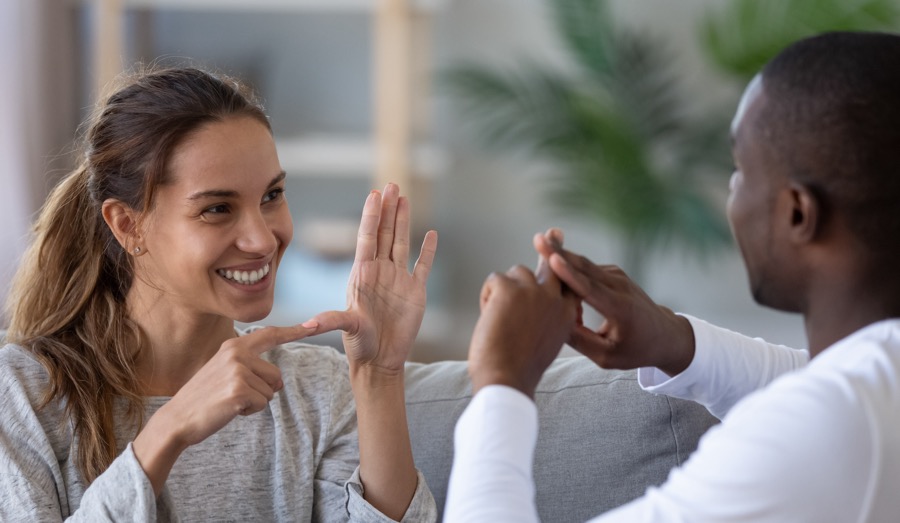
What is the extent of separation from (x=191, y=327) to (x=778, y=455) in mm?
1048

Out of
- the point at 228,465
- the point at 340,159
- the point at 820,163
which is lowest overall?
the point at 340,159

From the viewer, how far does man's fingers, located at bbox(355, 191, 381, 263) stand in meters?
1.47

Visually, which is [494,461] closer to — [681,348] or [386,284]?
[681,348]

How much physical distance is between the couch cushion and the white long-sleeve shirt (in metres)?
0.65

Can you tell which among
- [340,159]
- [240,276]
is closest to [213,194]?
[240,276]

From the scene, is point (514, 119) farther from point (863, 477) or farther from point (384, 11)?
point (863, 477)

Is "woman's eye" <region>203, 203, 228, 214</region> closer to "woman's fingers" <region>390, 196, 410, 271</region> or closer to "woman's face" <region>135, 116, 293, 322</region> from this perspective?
"woman's face" <region>135, 116, 293, 322</region>

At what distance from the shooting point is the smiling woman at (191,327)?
1463 millimetres

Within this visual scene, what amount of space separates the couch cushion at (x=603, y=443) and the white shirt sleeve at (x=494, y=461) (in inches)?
25.4

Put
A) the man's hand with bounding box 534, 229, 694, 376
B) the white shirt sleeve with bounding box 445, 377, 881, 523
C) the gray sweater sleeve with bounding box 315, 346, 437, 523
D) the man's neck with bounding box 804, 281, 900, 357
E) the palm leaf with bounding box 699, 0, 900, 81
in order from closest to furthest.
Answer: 1. the white shirt sleeve with bounding box 445, 377, 881, 523
2. the man's neck with bounding box 804, 281, 900, 357
3. the man's hand with bounding box 534, 229, 694, 376
4. the gray sweater sleeve with bounding box 315, 346, 437, 523
5. the palm leaf with bounding box 699, 0, 900, 81

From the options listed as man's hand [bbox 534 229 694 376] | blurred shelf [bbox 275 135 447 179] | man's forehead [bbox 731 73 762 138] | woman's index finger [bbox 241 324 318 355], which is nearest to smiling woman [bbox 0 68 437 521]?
woman's index finger [bbox 241 324 318 355]

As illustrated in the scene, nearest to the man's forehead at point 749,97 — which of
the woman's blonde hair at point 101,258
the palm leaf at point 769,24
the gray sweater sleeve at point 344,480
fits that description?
the gray sweater sleeve at point 344,480

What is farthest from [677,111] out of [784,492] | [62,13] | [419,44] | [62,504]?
[784,492]

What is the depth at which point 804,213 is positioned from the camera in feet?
2.99
